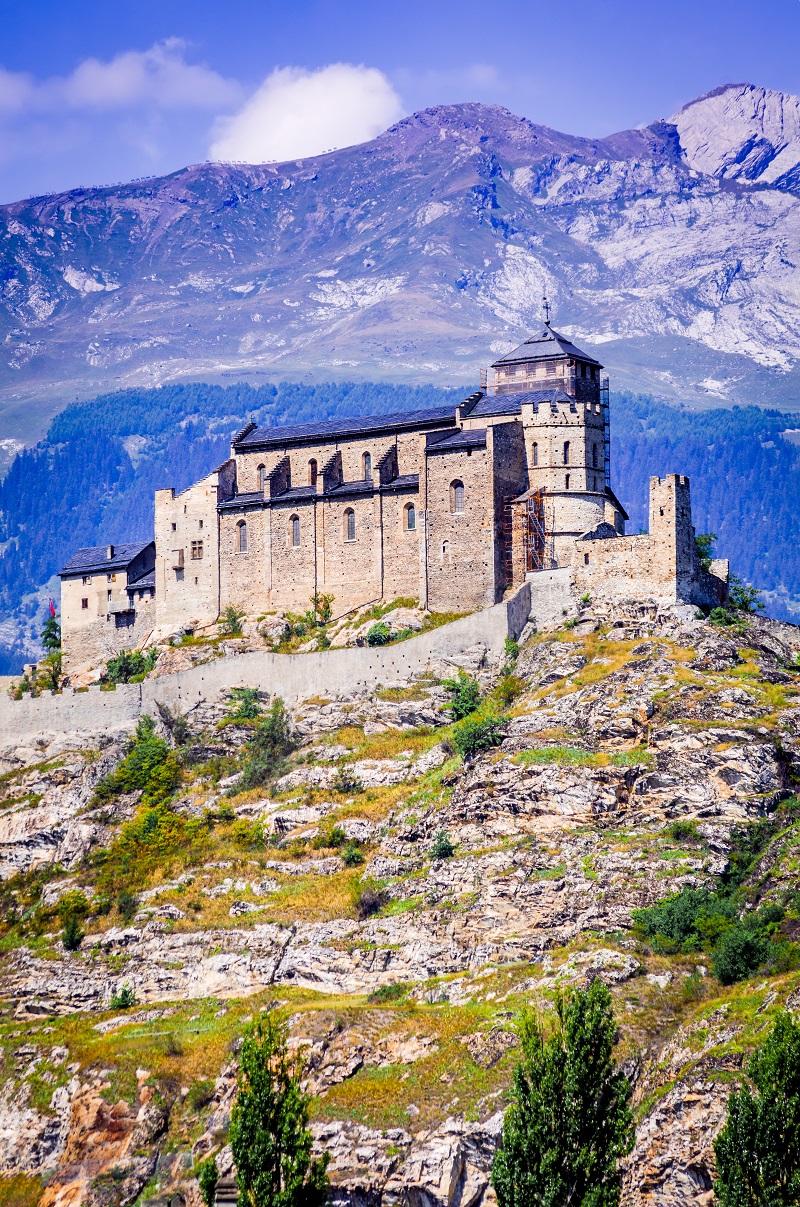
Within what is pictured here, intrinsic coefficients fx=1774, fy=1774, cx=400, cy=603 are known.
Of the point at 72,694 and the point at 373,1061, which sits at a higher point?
the point at 72,694

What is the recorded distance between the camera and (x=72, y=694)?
331 feet

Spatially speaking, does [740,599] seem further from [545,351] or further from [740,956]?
[740,956]

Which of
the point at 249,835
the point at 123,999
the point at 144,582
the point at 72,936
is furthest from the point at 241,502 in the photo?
the point at 123,999

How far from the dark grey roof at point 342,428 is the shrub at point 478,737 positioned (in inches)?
950

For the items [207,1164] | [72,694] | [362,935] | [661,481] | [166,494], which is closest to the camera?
[207,1164]

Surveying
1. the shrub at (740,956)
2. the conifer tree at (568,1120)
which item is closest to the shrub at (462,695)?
the shrub at (740,956)

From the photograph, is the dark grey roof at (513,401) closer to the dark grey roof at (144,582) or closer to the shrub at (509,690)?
the shrub at (509,690)

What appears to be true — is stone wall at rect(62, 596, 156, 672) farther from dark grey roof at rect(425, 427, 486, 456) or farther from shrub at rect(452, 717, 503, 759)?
shrub at rect(452, 717, 503, 759)

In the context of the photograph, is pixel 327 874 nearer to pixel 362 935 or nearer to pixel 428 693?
pixel 362 935

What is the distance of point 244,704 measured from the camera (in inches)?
3750

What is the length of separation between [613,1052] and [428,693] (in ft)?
103

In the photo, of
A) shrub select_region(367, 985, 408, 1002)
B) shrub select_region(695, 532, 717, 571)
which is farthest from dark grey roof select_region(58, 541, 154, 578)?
shrub select_region(367, 985, 408, 1002)

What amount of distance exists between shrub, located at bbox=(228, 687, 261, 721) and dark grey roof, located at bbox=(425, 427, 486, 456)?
16.4 meters

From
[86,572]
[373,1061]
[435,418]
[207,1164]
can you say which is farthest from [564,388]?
[207,1164]
